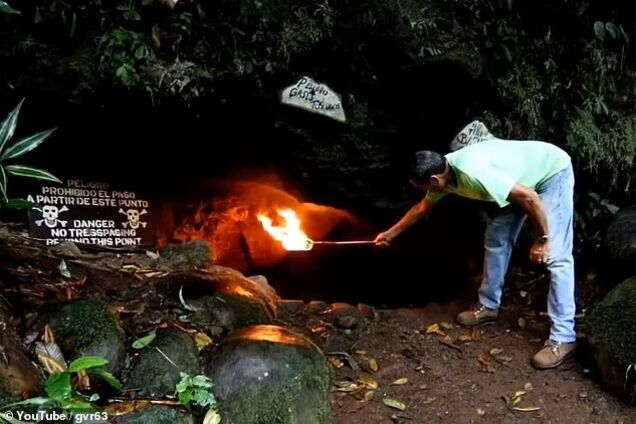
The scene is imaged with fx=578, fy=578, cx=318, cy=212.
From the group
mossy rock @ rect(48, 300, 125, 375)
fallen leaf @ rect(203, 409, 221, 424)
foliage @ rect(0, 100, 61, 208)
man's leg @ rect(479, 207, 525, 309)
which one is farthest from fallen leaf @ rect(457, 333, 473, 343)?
foliage @ rect(0, 100, 61, 208)

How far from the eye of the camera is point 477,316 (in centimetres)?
534

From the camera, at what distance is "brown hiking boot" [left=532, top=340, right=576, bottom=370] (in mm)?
4641

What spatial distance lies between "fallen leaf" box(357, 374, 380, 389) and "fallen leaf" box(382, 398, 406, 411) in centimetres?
18

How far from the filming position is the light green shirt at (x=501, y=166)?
4.24 meters

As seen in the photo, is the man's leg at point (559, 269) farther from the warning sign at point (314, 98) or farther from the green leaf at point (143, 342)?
the green leaf at point (143, 342)

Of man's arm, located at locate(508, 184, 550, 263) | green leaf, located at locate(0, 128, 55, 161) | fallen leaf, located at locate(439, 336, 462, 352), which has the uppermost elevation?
green leaf, located at locate(0, 128, 55, 161)

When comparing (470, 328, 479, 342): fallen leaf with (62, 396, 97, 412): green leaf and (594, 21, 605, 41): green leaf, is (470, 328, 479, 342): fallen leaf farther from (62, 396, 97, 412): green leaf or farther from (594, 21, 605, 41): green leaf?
(62, 396, 97, 412): green leaf

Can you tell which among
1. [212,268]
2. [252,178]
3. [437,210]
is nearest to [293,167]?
[252,178]

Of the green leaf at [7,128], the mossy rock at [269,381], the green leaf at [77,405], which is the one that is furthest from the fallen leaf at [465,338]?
the green leaf at [7,128]

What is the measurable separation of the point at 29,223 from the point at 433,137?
3775 mm

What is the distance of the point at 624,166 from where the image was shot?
602 cm

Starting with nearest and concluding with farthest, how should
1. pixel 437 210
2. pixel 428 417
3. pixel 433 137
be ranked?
1. pixel 428 417
2. pixel 433 137
3. pixel 437 210

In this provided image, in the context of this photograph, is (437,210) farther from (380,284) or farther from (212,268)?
(212,268)

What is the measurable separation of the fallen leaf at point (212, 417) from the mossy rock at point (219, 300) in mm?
891
